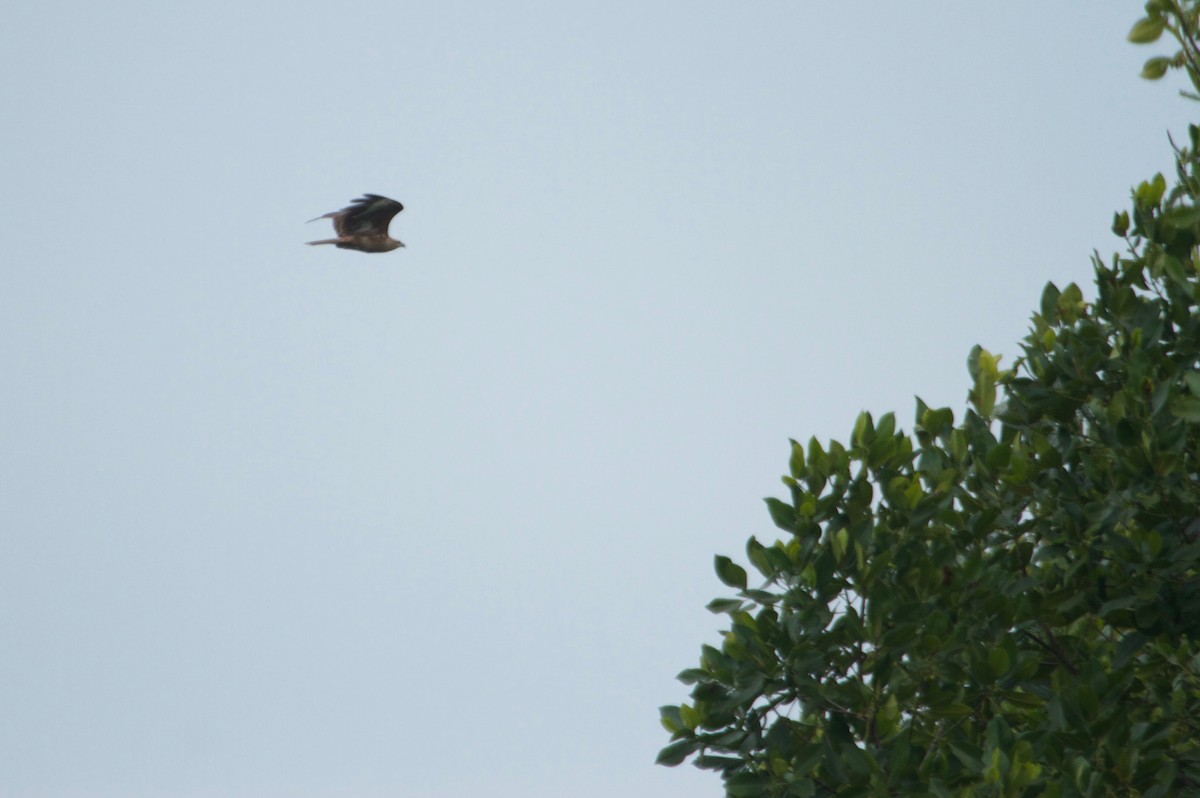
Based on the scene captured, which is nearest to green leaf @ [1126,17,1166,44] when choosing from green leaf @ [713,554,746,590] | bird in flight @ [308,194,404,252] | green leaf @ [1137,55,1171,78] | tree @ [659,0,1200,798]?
green leaf @ [1137,55,1171,78]

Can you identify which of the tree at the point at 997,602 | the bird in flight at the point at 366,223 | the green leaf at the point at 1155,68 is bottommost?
the tree at the point at 997,602

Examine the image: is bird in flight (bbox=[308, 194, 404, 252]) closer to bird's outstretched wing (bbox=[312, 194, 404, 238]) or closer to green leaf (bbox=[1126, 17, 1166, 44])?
bird's outstretched wing (bbox=[312, 194, 404, 238])

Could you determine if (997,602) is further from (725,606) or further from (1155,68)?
(1155,68)

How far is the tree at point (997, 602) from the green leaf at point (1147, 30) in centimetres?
153

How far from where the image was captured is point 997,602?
854 cm

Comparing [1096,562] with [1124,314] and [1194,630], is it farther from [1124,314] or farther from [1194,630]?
[1124,314]

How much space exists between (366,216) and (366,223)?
0.13 meters

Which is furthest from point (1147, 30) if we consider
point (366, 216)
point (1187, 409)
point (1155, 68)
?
point (366, 216)

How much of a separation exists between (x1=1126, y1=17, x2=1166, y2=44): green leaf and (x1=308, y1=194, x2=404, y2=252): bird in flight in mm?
16489

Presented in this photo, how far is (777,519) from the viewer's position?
8.87 meters

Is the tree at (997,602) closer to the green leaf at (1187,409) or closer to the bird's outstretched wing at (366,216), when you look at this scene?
the green leaf at (1187,409)

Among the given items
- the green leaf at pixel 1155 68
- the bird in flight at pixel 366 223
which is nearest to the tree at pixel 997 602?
the green leaf at pixel 1155 68

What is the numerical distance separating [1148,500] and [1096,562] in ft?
2.00

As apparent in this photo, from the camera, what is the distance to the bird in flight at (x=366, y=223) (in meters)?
22.6
